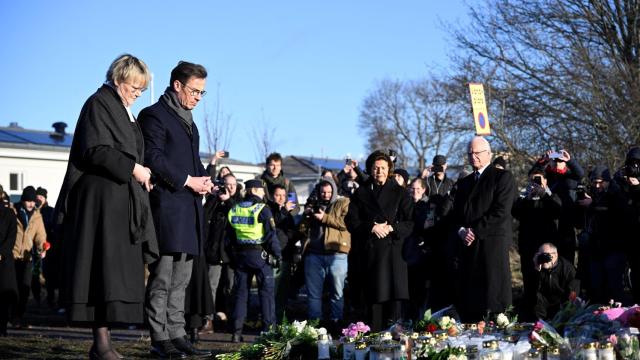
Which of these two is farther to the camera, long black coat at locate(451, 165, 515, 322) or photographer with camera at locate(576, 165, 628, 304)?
photographer with camera at locate(576, 165, 628, 304)

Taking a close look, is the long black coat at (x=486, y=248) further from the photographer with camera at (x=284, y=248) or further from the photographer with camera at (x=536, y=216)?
the photographer with camera at (x=284, y=248)

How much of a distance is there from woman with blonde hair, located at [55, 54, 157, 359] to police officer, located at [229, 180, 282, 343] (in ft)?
15.8

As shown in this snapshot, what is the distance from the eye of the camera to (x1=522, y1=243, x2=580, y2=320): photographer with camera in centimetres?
945

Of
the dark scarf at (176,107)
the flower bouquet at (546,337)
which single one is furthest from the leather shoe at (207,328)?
the flower bouquet at (546,337)

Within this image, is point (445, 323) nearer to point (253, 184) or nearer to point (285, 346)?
point (285, 346)

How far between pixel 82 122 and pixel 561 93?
14.8 meters

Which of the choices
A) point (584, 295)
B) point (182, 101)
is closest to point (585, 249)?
point (584, 295)

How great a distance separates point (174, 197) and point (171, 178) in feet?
0.57

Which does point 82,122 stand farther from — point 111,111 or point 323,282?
point 323,282

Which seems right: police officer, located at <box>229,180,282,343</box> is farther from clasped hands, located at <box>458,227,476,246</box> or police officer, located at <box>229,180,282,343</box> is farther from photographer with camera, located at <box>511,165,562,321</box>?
clasped hands, located at <box>458,227,476,246</box>

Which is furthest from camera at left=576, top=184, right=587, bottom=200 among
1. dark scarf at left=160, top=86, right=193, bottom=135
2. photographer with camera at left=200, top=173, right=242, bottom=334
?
dark scarf at left=160, top=86, right=193, bottom=135

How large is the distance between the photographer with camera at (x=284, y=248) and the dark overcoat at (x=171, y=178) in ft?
18.9

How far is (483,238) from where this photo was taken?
345 inches

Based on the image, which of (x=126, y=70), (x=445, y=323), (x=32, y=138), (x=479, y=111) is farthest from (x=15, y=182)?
(x=445, y=323)
